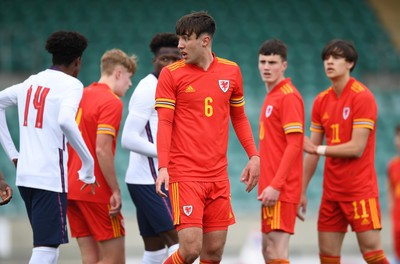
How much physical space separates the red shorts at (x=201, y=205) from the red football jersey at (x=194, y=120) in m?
0.06

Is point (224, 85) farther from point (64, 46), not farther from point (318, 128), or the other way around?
point (318, 128)

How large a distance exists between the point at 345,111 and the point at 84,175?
266 cm

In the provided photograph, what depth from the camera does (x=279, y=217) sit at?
740cm

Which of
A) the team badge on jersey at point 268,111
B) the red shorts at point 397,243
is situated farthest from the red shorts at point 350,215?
the red shorts at point 397,243

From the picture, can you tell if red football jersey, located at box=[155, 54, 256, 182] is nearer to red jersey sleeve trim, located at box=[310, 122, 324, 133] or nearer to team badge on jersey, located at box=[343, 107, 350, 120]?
team badge on jersey, located at box=[343, 107, 350, 120]

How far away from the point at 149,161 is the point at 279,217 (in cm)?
130

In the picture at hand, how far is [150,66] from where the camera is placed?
17.8m

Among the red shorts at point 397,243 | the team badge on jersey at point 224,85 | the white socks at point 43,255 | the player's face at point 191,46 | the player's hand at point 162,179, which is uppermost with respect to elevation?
the player's face at point 191,46

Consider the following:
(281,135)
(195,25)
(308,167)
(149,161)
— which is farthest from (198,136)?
(308,167)

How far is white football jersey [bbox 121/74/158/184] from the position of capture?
7105mm

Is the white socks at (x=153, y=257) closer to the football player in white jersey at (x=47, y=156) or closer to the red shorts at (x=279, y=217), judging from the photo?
the red shorts at (x=279, y=217)

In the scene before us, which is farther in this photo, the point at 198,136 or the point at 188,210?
the point at 198,136

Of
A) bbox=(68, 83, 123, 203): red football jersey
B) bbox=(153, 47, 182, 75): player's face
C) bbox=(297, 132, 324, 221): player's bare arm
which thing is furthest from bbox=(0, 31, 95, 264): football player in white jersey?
bbox=(297, 132, 324, 221): player's bare arm

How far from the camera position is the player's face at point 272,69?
25.4ft
